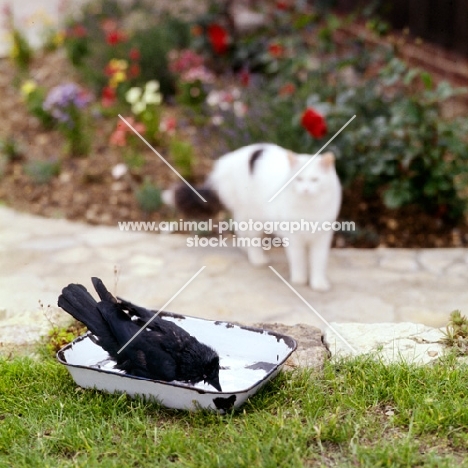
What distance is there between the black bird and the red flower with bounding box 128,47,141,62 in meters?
4.37

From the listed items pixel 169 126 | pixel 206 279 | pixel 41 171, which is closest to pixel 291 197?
pixel 206 279

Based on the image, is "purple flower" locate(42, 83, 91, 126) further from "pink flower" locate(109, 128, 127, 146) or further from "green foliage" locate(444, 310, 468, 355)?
"green foliage" locate(444, 310, 468, 355)

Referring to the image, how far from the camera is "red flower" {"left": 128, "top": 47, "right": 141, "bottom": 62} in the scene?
22.6ft

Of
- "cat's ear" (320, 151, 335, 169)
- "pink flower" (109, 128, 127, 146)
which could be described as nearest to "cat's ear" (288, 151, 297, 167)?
"cat's ear" (320, 151, 335, 169)

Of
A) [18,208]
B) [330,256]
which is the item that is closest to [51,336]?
[330,256]

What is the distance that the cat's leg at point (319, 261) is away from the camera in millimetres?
4344

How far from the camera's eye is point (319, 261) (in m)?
4.39

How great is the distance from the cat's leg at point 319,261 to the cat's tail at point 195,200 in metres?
0.89

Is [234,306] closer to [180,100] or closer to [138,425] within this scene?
[138,425]

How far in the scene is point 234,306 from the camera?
409cm

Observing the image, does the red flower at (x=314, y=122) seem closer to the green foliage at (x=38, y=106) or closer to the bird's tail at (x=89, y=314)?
the bird's tail at (x=89, y=314)

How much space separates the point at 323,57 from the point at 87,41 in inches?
125

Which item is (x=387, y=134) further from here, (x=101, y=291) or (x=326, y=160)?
(x=101, y=291)

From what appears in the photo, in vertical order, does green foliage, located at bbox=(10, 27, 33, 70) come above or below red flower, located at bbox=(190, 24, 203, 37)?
below
